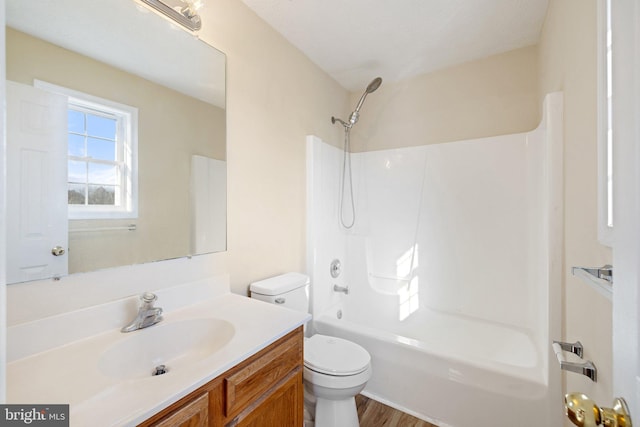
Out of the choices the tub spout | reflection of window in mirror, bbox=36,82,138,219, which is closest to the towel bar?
the tub spout

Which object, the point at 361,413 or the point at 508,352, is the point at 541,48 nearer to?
the point at 508,352

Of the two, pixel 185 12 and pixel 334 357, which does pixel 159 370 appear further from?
pixel 185 12

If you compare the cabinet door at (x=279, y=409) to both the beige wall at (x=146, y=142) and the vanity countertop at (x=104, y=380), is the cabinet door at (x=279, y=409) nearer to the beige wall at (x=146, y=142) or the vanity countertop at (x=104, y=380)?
the vanity countertop at (x=104, y=380)

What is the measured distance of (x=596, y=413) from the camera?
41 centimetres

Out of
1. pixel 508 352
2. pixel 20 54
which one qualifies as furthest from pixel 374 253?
pixel 20 54

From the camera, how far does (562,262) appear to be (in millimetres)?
1300

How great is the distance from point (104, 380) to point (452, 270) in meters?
2.23

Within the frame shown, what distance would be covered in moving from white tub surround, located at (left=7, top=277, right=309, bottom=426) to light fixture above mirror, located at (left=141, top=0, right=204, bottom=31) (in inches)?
47.3

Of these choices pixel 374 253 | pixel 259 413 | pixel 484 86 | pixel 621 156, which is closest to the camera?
pixel 621 156

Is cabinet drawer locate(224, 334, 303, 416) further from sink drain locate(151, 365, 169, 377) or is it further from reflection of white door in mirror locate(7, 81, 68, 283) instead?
reflection of white door in mirror locate(7, 81, 68, 283)

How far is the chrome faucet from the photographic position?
101 centimetres

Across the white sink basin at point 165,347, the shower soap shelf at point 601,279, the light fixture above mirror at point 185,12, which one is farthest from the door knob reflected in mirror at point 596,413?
the light fixture above mirror at point 185,12

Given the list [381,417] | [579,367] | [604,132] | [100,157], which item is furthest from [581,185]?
[100,157]

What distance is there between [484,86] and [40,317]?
292 cm
